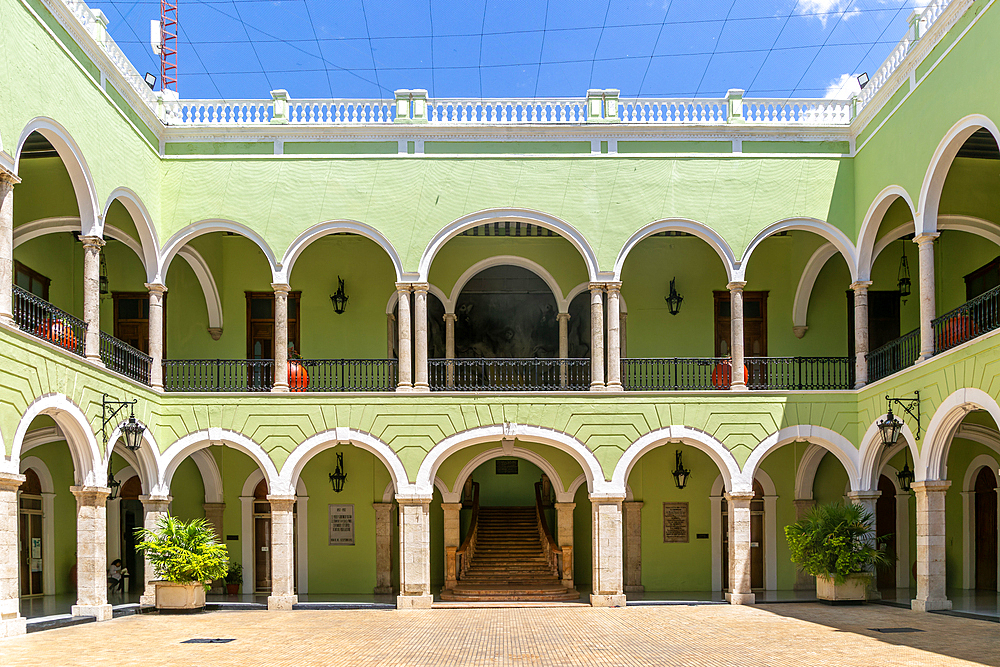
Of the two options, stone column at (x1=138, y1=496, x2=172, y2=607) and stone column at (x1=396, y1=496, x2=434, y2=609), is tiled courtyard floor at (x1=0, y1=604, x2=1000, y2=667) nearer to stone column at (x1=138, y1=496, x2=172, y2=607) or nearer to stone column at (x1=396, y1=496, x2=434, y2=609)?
stone column at (x1=396, y1=496, x2=434, y2=609)

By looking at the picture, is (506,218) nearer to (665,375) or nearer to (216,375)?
(665,375)

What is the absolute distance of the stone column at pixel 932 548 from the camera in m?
15.4

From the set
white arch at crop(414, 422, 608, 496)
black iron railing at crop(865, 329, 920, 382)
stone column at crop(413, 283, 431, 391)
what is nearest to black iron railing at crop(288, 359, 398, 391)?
stone column at crop(413, 283, 431, 391)

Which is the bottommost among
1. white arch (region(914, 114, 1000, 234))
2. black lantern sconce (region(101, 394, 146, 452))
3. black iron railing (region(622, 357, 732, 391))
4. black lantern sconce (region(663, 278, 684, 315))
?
black lantern sconce (region(101, 394, 146, 452))

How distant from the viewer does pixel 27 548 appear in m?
19.3

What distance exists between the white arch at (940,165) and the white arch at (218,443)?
36.3 feet

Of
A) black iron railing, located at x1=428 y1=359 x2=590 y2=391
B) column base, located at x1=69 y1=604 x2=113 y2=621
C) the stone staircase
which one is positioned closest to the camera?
column base, located at x1=69 y1=604 x2=113 y2=621

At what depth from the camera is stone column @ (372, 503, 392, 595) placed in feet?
67.7

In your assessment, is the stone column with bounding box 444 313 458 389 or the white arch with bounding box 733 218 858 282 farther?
the stone column with bounding box 444 313 458 389

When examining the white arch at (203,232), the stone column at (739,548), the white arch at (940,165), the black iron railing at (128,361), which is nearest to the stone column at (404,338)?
the white arch at (203,232)

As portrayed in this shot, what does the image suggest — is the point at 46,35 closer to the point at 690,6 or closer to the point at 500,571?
the point at 690,6

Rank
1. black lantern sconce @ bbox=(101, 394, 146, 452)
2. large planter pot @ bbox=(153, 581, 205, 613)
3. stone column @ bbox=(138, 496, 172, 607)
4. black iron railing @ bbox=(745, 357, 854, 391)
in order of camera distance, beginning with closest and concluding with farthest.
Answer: black lantern sconce @ bbox=(101, 394, 146, 452), large planter pot @ bbox=(153, 581, 205, 613), stone column @ bbox=(138, 496, 172, 607), black iron railing @ bbox=(745, 357, 854, 391)

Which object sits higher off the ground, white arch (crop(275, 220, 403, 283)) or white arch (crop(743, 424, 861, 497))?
white arch (crop(275, 220, 403, 283))

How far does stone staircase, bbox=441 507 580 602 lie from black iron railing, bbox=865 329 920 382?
665cm
